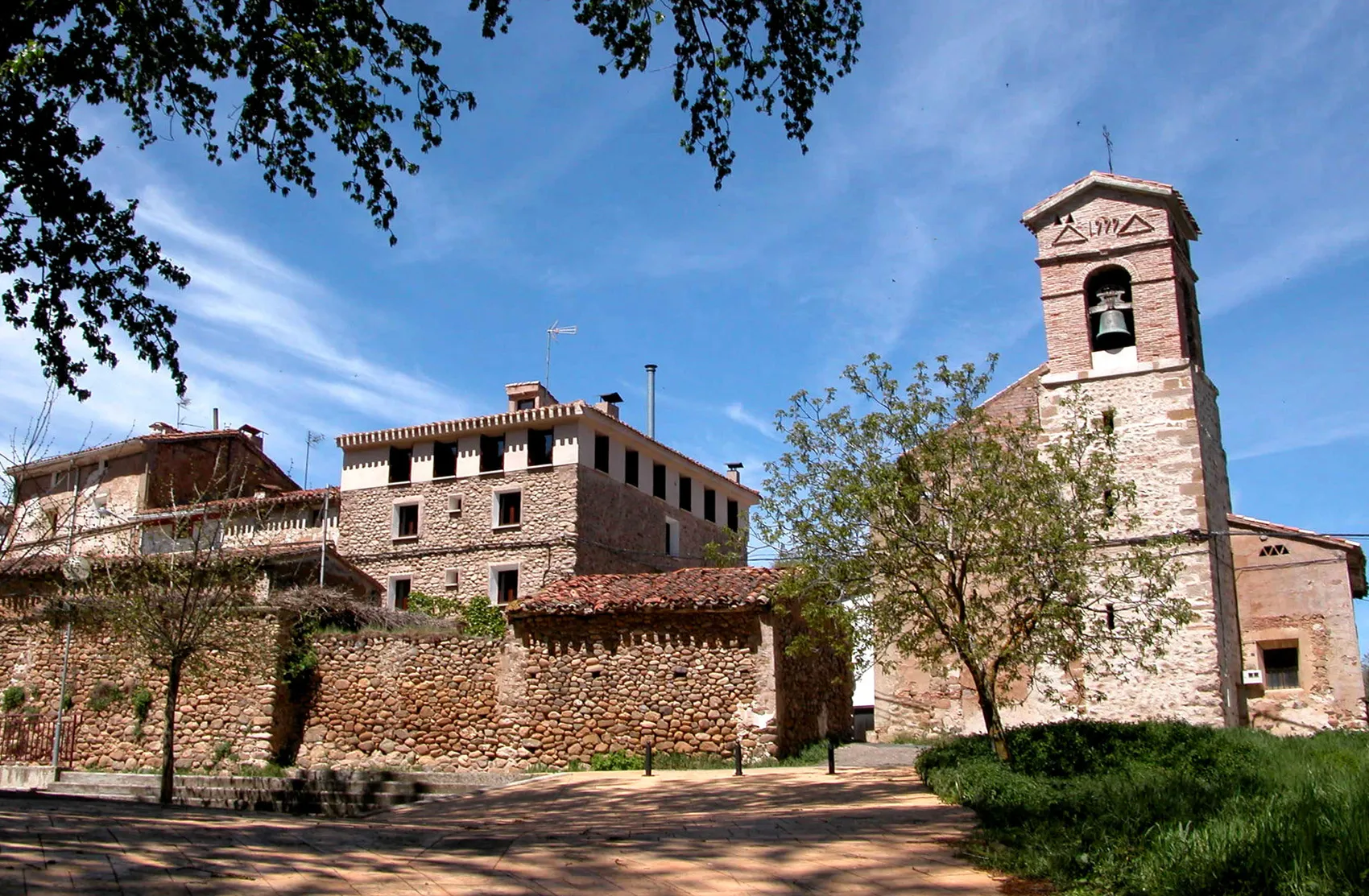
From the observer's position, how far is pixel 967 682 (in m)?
21.9

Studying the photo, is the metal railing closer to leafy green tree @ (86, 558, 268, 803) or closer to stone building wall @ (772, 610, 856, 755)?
leafy green tree @ (86, 558, 268, 803)

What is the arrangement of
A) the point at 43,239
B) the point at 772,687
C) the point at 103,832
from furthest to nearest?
1. the point at 772,687
2. the point at 43,239
3. the point at 103,832

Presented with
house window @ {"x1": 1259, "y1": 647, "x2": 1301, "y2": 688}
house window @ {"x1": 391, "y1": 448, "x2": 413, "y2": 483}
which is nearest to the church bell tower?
house window @ {"x1": 1259, "y1": 647, "x2": 1301, "y2": 688}

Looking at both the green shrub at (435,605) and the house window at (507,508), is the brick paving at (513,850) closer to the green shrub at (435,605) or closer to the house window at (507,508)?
the green shrub at (435,605)

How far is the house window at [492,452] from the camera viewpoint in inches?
1262

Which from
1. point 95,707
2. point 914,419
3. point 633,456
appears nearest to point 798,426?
point 914,419

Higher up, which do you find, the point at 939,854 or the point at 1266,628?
the point at 1266,628

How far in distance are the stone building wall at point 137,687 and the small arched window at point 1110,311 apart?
1591 cm

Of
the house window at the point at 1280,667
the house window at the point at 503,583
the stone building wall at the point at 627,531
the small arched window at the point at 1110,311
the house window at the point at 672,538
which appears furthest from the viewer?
the house window at the point at 672,538

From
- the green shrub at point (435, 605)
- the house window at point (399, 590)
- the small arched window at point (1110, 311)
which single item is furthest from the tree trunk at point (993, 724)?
the house window at point (399, 590)

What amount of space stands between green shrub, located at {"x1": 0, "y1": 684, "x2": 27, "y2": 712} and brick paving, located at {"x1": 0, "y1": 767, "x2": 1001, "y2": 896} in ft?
34.2

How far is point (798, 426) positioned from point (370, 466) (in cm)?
2104

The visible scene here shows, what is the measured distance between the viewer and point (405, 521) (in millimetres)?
32906

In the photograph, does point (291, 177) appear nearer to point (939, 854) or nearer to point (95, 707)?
point (939, 854)
